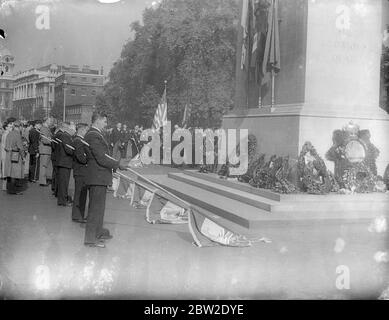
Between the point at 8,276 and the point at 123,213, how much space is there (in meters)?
4.44

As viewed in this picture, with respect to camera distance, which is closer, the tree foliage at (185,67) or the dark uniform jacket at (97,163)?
the dark uniform jacket at (97,163)

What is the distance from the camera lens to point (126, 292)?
527 centimetres

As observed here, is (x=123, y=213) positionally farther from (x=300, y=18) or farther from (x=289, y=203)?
(x=300, y=18)

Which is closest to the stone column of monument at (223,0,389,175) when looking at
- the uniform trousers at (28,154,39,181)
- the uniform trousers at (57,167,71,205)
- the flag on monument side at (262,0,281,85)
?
the flag on monument side at (262,0,281,85)

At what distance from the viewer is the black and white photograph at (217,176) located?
5.79 meters

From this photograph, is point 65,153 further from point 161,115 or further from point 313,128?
point 161,115

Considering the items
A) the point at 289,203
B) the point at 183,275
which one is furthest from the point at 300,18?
the point at 183,275

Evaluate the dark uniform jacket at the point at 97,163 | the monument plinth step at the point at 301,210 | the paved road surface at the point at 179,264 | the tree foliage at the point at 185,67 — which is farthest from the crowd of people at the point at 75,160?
the monument plinth step at the point at 301,210

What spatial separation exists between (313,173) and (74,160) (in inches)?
180

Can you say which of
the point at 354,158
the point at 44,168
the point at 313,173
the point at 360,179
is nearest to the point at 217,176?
the point at 313,173

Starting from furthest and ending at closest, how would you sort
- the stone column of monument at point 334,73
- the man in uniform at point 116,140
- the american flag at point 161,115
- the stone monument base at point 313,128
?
1. the american flag at point 161,115
2. the man in uniform at point 116,140
3. the stone column of monument at point 334,73
4. the stone monument base at point 313,128

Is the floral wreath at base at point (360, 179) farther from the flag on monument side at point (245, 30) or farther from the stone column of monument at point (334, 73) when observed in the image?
the flag on monument side at point (245, 30)

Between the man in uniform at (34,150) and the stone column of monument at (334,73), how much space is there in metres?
7.31

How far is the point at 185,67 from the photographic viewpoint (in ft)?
67.5
